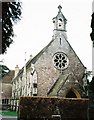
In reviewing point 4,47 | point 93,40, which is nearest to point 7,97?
point 93,40

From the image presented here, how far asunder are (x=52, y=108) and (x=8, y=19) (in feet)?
78.6

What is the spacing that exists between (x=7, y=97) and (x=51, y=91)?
31.4 m

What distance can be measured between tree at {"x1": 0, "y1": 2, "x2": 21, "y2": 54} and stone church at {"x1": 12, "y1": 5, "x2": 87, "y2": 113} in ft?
96.2

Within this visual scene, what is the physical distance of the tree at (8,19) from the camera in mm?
8086

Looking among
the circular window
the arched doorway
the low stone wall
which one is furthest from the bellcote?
the low stone wall

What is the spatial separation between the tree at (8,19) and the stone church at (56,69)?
96.2ft

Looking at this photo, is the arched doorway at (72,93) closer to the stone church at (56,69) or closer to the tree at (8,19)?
the stone church at (56,69)

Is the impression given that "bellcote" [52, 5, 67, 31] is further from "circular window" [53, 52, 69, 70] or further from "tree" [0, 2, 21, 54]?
"tree" [0, 2, 21, 54]

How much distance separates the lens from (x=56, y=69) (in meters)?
A: 43.1

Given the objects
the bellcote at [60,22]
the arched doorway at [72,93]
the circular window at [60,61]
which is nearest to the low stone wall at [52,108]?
the arched doorway at [72,93]

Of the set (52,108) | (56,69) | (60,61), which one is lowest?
(52,108)

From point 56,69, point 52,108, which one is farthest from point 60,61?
point 52,108

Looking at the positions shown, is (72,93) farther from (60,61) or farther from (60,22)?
(60,22)

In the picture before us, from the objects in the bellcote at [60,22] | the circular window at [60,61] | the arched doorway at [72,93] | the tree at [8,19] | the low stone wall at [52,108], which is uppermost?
the bellcote at [60,22]
